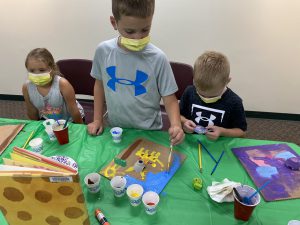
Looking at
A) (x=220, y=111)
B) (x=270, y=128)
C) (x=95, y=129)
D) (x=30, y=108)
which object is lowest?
(x=270, y=128)

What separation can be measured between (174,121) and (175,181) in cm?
37

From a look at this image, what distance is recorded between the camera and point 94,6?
263 cm

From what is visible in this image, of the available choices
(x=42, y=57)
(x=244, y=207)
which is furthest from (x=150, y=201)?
(x=42, y=57)

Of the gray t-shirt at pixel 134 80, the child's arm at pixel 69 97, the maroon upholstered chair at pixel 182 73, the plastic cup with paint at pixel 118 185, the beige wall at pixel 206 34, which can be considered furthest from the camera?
the beige wall at pixel 206 34

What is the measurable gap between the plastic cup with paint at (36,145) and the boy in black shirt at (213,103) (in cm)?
73

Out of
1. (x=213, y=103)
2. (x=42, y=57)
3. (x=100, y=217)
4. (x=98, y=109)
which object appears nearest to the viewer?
(x=100, y=217)

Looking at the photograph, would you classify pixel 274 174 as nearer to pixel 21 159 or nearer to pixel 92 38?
pixel 21 159

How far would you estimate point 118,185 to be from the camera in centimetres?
101

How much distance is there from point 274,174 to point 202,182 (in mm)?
314

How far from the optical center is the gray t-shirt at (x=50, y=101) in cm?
175

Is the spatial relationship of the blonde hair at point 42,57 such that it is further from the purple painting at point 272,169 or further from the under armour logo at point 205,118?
the purple painting at point 272,169

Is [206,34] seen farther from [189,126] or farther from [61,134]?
[61,134]

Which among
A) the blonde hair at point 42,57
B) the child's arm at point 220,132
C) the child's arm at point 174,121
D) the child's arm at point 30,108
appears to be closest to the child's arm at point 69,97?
the blonde hair at point 42,57

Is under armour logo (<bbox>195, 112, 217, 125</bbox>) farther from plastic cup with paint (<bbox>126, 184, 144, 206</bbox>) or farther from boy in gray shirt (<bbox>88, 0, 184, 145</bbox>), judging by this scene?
plastic cup with paint (<bbox>126, 184, 144, 206</bbox>)
